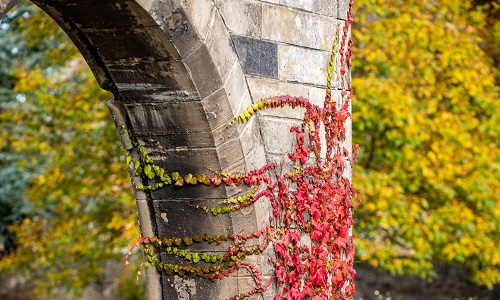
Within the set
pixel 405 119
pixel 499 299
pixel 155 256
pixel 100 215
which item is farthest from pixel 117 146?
pixel 499 299

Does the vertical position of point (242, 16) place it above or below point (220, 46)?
above

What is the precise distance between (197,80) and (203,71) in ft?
0.13

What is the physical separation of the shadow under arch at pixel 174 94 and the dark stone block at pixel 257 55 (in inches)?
2.1

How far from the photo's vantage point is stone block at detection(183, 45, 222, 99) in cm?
277

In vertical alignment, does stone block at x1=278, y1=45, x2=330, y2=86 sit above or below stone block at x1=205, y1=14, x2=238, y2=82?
above

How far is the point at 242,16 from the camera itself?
3.02 meters

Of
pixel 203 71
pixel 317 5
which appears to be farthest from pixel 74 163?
pixel 203 71

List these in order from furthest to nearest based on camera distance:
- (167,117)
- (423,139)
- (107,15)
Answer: (423,139), (167,117), (107,15)

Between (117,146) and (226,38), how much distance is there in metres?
5.20

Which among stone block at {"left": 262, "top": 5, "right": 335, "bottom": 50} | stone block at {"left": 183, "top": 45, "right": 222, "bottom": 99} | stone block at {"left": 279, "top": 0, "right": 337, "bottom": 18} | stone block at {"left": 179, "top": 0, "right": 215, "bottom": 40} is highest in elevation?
stone block at {"left": 279, "top": 0, "right": 337, "bottom": 18}

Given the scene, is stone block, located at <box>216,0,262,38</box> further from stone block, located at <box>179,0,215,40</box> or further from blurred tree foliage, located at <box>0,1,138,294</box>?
blurred tree foliage, located at <box>0,1,138,294</box>

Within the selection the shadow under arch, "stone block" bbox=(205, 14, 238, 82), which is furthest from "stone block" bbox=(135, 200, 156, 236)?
"stone block" bbox=(205, 14, 238, 82)

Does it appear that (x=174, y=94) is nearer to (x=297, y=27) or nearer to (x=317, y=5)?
(x=297, y=27)

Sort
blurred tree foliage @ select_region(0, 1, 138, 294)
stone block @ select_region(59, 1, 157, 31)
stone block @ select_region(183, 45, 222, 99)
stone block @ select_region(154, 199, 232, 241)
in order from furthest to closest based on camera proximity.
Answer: blurred tree foliage @ select_region(0, 1, 138, 294), stone block @ select_region(154, 199, 232, 241), stone block @ select_region(183, 45, 222, 99), stone block @ select_region(59, 1, 157, 31)
